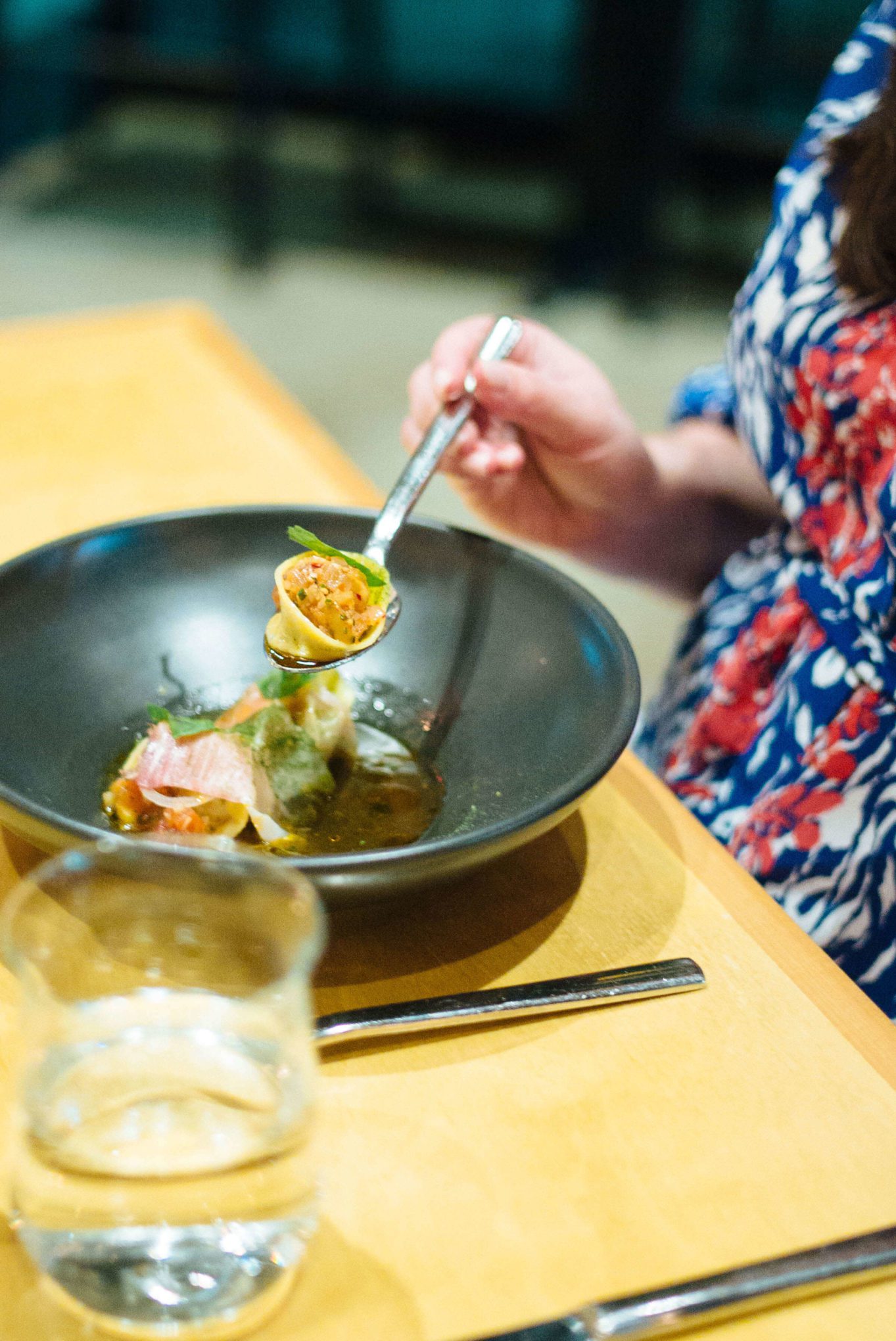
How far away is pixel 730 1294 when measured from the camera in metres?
0.50

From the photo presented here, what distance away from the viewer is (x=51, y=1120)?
472mm

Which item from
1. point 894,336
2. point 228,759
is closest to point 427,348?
point 894,336

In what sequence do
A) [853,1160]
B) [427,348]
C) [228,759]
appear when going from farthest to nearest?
[427,348] < [228,759] < [853,1160]

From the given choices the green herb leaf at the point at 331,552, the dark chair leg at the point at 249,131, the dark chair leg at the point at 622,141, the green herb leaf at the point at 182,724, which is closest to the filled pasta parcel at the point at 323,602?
the green herb leaf at the point at 331,552

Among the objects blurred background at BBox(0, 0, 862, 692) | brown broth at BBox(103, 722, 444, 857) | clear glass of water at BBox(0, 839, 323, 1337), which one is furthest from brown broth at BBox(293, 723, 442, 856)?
blurred background at BBox(0, 0, 862, 692)

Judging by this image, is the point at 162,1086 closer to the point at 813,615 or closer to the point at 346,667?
the point at 346,667

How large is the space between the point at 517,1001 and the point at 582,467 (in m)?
0.57

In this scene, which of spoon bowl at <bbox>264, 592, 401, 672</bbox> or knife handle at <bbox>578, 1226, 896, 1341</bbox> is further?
spoon bowl at <bbox>264, 592, 401, 672</bbox>

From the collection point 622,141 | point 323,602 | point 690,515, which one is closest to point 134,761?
point 323,602

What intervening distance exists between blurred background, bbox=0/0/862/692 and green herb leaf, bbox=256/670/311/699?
7.51 feet

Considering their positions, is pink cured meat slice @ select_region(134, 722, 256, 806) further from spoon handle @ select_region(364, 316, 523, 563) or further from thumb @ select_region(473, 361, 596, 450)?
thumb @ select_region(473, 361, 596, 450)

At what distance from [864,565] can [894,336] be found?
0.17 m

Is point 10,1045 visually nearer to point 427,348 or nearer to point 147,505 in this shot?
point 147,505

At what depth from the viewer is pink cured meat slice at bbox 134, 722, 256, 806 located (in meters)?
0.70
